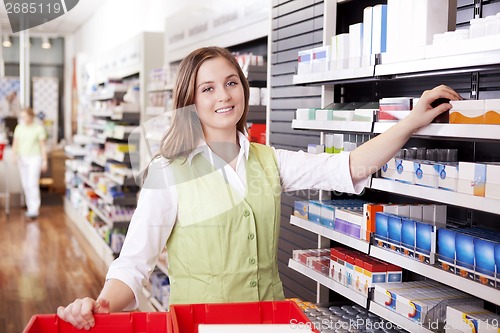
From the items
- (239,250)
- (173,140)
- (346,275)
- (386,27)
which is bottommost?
(346,275)

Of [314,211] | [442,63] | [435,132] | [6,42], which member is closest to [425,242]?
[435,132]

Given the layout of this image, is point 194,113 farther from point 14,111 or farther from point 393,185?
point 14,111

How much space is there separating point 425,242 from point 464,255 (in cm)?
22

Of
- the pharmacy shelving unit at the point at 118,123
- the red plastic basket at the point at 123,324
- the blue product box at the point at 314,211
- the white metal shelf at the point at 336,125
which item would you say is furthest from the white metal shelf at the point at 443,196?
the pharmacy shelving unit at the point at 118,123

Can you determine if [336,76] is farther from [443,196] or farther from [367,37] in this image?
[443,196]

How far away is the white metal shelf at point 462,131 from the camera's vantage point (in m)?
1.88

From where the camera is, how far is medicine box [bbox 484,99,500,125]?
1.89 m

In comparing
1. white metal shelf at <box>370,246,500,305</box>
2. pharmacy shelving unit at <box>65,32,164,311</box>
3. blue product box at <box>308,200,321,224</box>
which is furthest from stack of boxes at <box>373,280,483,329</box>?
pharmacy shelving unit at <box>65,32,164,311</box>

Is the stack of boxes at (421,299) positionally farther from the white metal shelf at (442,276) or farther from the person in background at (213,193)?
the person in background at (213,193)

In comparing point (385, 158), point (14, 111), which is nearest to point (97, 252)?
point (385, 158)

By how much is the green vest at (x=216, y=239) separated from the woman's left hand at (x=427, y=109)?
56 centimetres

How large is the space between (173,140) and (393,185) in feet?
2.88

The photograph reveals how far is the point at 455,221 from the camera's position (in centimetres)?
259

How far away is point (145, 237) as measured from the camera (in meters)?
2.02
